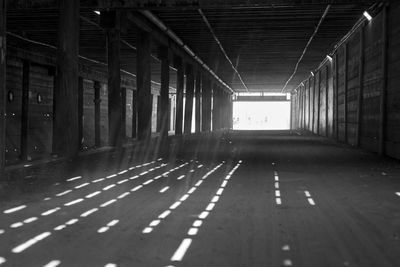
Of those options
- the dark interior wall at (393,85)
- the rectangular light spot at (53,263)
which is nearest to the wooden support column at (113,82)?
the dark interior wall at (393,85)

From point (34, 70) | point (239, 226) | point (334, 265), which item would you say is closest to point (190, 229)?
point (239, 226)

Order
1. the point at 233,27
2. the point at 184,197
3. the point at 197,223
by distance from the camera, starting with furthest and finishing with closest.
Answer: the point at 233,27, the point at 184,197, the point at 197,223

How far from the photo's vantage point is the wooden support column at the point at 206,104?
46069 mm

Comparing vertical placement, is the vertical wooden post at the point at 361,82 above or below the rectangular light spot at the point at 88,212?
above

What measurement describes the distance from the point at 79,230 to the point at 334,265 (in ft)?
9.99

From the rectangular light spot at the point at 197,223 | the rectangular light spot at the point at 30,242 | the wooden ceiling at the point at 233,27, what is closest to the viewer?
the rectangular light spot at the point at 30,242

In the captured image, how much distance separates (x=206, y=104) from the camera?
4706 centimetres

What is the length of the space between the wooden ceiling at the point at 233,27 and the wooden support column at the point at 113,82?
1.29 meters

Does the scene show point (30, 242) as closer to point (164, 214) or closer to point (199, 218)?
point (164, 214)

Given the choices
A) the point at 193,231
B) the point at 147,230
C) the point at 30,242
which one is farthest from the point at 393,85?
the point at 30,242

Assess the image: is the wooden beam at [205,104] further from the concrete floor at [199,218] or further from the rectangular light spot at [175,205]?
the rectangular light spot at [175,205]

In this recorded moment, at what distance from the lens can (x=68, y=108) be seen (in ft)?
48.2

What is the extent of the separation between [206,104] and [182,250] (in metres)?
42.2

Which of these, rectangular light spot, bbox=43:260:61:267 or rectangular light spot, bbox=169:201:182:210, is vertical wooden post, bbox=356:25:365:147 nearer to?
rectangular light spot, bbox=169:201:182:210
